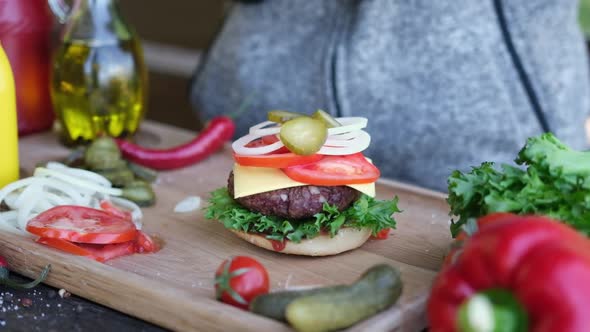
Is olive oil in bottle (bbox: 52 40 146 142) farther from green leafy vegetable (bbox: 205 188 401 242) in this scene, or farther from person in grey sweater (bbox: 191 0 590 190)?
green leafy vegetable (bbox: 205 188 401 242)

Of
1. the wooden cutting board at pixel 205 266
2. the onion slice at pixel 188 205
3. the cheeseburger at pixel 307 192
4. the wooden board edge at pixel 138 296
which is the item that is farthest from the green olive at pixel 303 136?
the onion slice at pixel 188 205

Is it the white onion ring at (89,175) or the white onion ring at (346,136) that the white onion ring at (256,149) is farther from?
the white onion ring at (89,175)

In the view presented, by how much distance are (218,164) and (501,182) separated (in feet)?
3.66

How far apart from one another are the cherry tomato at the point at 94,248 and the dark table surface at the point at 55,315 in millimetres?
97

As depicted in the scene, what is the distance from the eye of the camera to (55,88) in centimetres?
230

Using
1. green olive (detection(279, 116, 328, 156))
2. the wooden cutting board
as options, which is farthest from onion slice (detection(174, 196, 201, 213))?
green olive (detection(279, 116, 328, 156))

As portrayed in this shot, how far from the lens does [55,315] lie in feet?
4.89

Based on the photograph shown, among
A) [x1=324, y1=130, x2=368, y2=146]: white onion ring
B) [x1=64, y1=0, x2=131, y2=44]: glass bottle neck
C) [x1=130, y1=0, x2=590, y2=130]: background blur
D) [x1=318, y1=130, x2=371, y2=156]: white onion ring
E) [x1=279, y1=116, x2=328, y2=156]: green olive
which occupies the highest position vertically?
[x1=64, y1=0, x2=131, y2=44]: glass bottle neck

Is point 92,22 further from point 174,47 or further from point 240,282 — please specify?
point 174,47

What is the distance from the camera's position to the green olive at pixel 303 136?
62.9 inches

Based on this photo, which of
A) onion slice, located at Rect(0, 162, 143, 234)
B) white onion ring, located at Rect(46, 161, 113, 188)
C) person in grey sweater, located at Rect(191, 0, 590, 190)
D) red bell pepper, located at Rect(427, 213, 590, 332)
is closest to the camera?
red bell pepper, located at Rect(427, 213, 590, 332)

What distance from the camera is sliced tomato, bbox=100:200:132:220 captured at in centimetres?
185

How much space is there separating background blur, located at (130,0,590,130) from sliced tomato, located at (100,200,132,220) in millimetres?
2336

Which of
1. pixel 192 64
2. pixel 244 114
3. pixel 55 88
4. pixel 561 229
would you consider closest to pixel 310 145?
pixel 561 229
